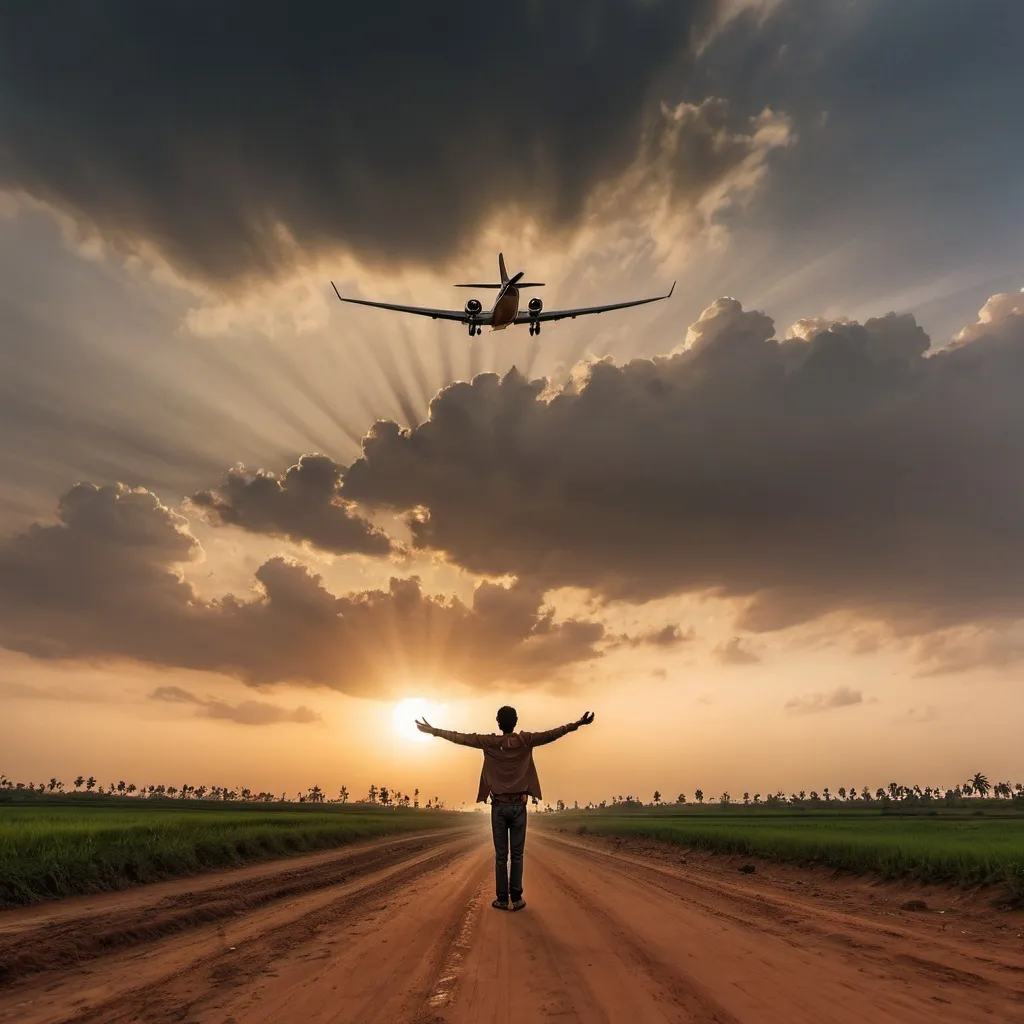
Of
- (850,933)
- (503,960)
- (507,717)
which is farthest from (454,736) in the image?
(850,933)

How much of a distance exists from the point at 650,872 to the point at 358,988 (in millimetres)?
13554

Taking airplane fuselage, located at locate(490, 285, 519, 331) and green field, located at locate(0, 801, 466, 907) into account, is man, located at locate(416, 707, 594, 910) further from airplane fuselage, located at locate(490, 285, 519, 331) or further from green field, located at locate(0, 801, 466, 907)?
airplane fuselage, located at locate(490, 285, 519, 331)

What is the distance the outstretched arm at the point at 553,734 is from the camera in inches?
324

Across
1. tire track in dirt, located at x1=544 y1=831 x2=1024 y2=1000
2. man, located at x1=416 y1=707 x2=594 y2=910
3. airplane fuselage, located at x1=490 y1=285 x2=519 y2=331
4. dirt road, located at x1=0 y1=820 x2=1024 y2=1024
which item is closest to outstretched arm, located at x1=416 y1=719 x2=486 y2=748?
man, located at x1=416 y1=707 x2=594 y2=910

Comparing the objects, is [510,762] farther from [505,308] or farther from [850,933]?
[505,308]

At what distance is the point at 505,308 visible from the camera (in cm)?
3356

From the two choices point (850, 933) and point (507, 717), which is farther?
point (507, 717)

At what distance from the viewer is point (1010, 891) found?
398 inches

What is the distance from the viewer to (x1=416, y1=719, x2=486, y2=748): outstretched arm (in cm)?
879

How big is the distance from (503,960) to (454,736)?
319 centimetres

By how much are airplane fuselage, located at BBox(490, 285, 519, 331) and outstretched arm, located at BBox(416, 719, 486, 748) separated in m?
28.2

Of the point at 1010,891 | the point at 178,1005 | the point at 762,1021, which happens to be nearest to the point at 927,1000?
the point at 762,1021

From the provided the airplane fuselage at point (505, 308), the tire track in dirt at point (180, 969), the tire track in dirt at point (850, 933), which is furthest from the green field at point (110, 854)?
the airplane fuselage at point (505, 308)

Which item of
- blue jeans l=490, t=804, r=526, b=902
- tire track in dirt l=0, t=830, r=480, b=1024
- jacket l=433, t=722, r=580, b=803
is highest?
jacket l=433, t=722, r=580, b=803
